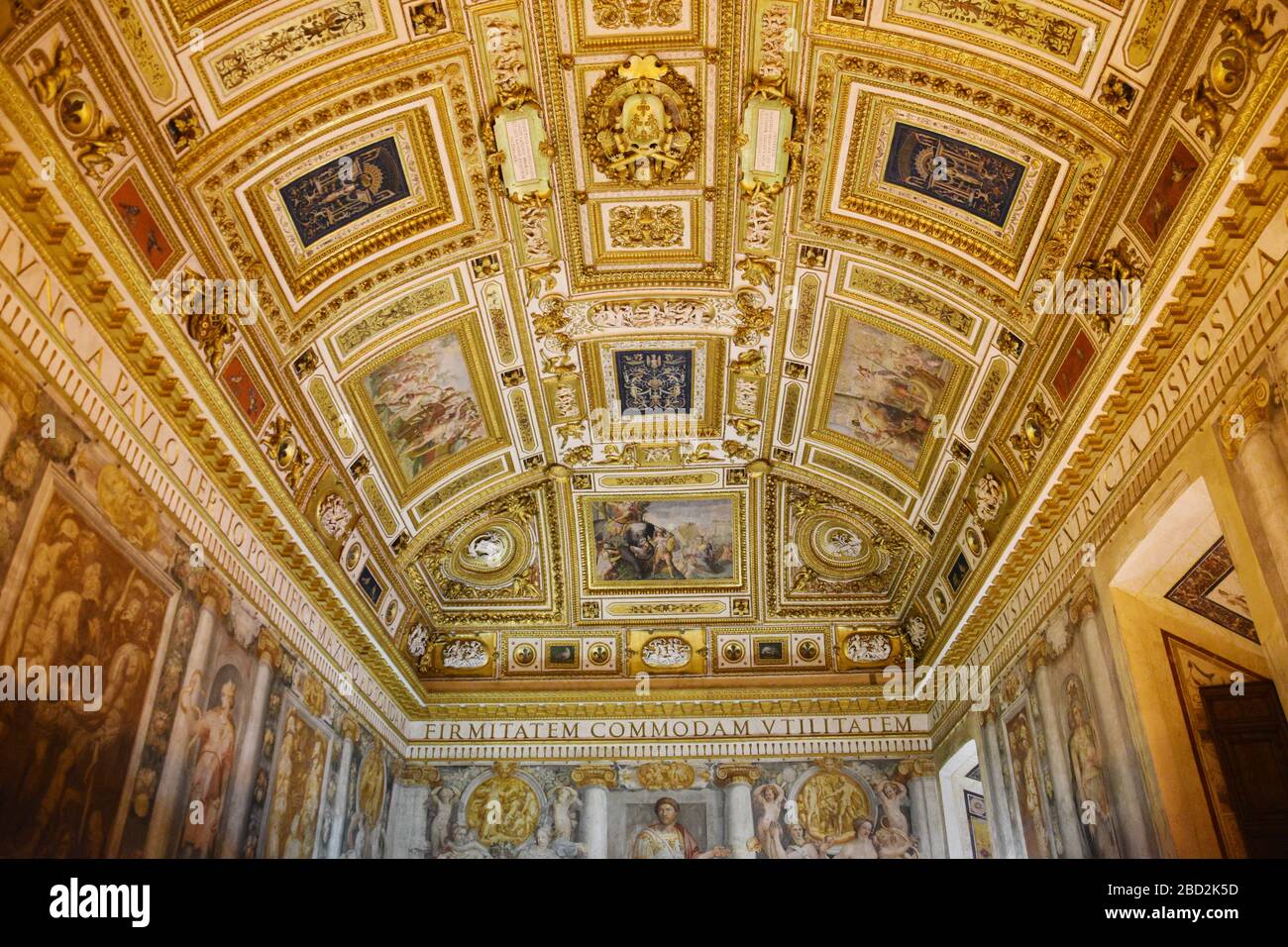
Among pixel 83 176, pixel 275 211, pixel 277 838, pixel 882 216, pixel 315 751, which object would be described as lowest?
pixel 277 838

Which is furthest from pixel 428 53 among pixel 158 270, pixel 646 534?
pixel 646 534

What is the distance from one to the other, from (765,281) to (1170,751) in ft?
24.6

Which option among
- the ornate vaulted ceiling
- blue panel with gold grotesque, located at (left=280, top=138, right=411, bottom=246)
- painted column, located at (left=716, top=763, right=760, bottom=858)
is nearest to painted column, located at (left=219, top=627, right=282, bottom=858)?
the ornate vaulted ceiling

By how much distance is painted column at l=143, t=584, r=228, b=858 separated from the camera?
918cm

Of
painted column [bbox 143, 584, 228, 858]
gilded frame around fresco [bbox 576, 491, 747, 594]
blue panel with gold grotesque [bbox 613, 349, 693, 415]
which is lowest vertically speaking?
painted column [bbox 143, 584, 228, 858]

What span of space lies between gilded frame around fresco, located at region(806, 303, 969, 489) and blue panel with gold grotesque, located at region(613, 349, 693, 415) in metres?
2.07

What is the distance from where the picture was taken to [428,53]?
10.2m

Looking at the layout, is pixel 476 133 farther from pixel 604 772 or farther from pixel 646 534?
pixel 604 772

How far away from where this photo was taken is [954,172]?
35.8ft

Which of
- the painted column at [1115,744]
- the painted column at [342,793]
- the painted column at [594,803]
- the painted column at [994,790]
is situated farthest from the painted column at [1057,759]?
the painted column at [342,793]

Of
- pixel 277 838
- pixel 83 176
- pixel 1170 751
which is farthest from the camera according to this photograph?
pixel 277 838

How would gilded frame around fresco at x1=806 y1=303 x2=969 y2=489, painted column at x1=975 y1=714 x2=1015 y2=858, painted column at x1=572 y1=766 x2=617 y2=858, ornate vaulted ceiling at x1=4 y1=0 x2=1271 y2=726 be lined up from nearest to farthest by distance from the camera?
1. ornate vaulted ceiling at x1=4 y1=0 x2=1271 y2=726
2. gilded frame around fresco at x1=806 y1=303 x2=969 y2=489
3. painted column at x1=975 y1=714 x2=1015 y2=858
4. painted column at x1=572 y1=766 x2=617 y2=858

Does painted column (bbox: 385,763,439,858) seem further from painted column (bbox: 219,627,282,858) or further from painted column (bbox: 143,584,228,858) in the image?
painted column (bbox: 143,584,228,858)

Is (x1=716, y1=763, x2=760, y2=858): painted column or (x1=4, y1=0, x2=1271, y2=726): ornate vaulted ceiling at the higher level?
(x1=4, y1=0, x2=1271, y2=726): ornate vaulted ceiling
